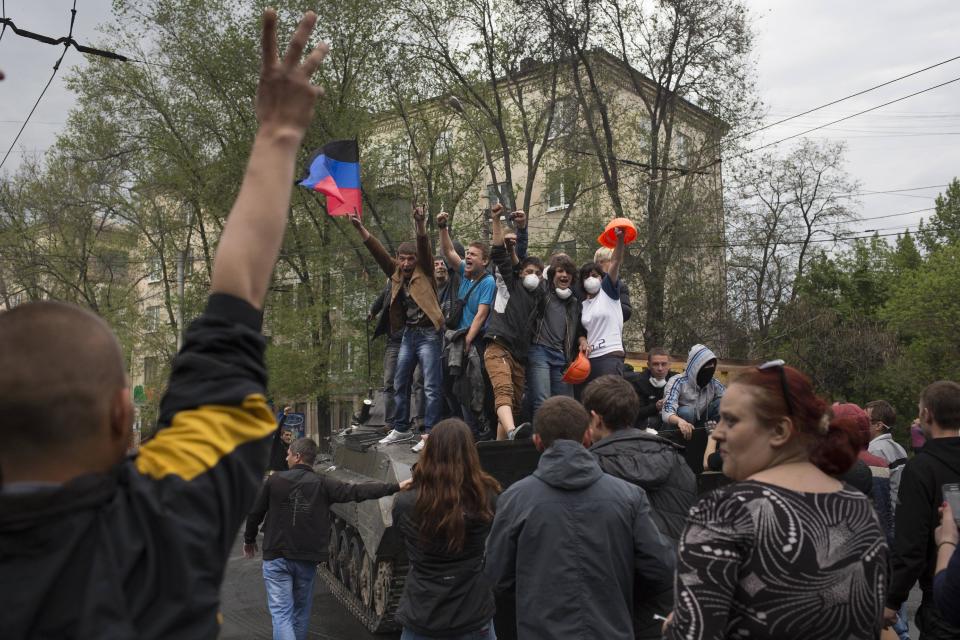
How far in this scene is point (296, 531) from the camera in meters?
6.98

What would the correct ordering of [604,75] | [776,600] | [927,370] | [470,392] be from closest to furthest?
[776,600], [470,392], [604,75], [927,370]

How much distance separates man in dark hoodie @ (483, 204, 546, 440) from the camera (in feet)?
25.4

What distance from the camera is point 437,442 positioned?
468 centimetres

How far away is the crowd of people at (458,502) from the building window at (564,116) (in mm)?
20397

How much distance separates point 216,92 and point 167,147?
2.34m

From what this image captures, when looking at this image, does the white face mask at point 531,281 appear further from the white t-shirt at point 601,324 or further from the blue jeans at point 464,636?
the blue jeans at point 464,636

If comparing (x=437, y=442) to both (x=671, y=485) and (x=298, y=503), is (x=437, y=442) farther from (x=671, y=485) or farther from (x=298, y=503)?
(x=298, y=503)

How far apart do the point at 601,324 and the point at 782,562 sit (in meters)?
5.90

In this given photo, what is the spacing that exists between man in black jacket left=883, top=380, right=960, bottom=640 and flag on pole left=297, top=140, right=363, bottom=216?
598 centimetres

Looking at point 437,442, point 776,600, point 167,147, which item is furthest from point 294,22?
point 776,600

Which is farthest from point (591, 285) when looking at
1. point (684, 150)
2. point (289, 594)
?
point (684, 150)

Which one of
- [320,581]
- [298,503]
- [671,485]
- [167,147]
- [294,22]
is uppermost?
[294,22]

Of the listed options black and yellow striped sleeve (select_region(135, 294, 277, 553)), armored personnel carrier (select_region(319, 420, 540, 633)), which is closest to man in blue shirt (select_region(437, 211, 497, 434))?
armored personnel carrier (select_region(319, 420, 540, 633))

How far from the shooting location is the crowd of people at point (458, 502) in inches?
56.3
